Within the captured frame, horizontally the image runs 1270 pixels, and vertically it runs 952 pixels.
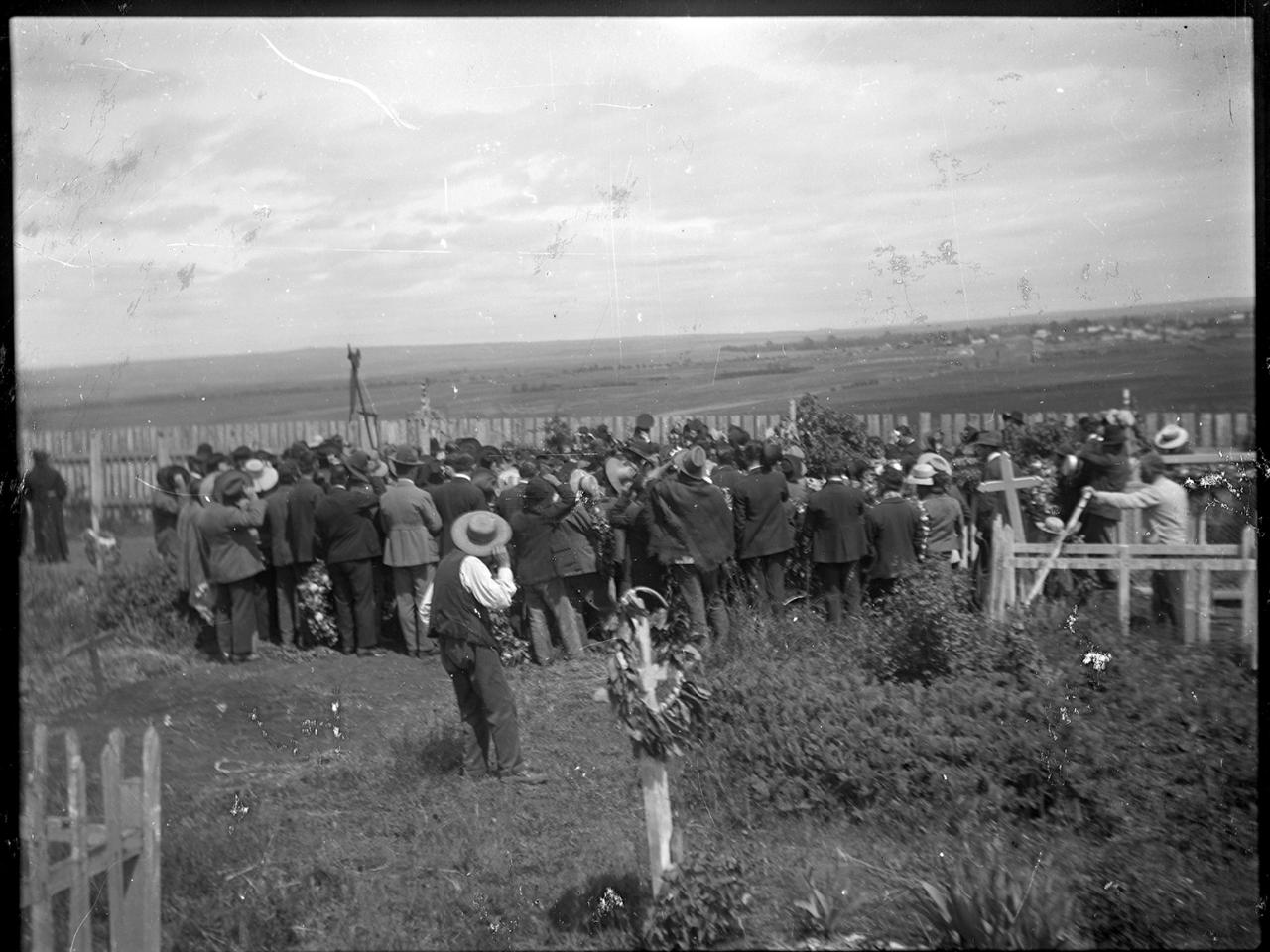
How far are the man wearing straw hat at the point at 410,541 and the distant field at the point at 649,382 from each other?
1.31ft

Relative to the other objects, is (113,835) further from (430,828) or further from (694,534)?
(694,534)

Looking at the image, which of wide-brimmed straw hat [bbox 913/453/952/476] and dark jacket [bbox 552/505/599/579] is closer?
dark jacket [bbox 552/505/599/579]

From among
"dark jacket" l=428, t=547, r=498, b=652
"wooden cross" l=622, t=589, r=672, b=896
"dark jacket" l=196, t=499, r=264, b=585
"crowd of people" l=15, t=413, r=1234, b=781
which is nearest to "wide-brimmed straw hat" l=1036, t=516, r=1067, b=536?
"crowd of people" l=15, t=413, r=1234, b=781

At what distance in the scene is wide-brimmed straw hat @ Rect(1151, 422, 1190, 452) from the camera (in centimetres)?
548

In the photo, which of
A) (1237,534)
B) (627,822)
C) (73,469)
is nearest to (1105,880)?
(1237,534)

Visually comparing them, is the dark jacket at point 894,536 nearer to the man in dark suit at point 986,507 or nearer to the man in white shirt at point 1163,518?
the man in dark suit at point 986,507

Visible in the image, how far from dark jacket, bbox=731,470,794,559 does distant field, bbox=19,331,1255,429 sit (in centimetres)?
44

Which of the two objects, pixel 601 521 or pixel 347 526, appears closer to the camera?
pixel 601 521

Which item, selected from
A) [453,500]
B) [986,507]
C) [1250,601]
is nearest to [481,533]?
[453,500]

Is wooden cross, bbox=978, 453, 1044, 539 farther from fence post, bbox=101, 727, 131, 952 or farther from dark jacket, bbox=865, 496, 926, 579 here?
fence post, bbox=101, 727, 131, 952

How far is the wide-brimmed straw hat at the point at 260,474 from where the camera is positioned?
5.70 metres

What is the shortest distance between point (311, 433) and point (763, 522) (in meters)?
2.45

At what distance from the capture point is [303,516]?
5918 millimetres

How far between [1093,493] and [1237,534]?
2.29 ft
